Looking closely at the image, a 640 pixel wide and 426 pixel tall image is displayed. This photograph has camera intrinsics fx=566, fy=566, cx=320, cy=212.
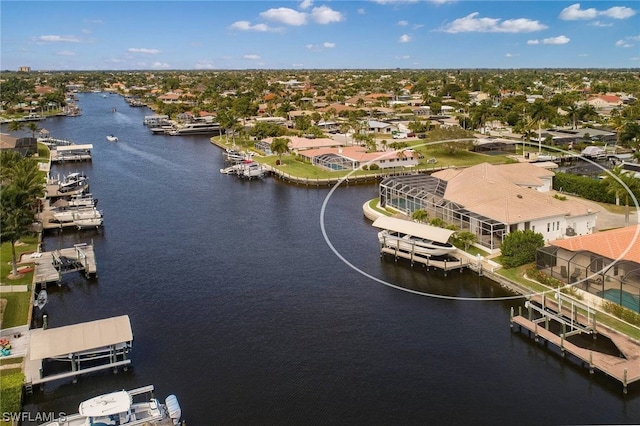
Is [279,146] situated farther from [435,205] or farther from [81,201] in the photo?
[435,205]

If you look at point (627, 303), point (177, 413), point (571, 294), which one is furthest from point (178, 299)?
point (627, 303)

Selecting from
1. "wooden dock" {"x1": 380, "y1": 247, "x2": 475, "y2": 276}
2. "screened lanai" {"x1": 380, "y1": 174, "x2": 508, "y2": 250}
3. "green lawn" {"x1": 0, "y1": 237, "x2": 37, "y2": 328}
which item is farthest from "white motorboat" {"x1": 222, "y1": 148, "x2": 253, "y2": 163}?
"wooden dock" {"x1": 380, "y1": 247, "x2": 475, "y2": 276}

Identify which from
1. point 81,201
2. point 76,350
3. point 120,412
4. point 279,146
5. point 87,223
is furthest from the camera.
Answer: point 279,146

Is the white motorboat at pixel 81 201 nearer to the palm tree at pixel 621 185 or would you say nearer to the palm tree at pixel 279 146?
the palm tree at pixel 279 146

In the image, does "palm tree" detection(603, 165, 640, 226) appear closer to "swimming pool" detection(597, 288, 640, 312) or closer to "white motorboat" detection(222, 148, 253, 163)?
"swimming pool" detection(597, 288, 640, 312)

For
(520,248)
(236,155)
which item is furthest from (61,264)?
(236,155)

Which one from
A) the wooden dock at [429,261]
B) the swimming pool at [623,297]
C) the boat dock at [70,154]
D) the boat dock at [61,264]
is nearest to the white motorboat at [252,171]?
the boat dock at [70,154]
